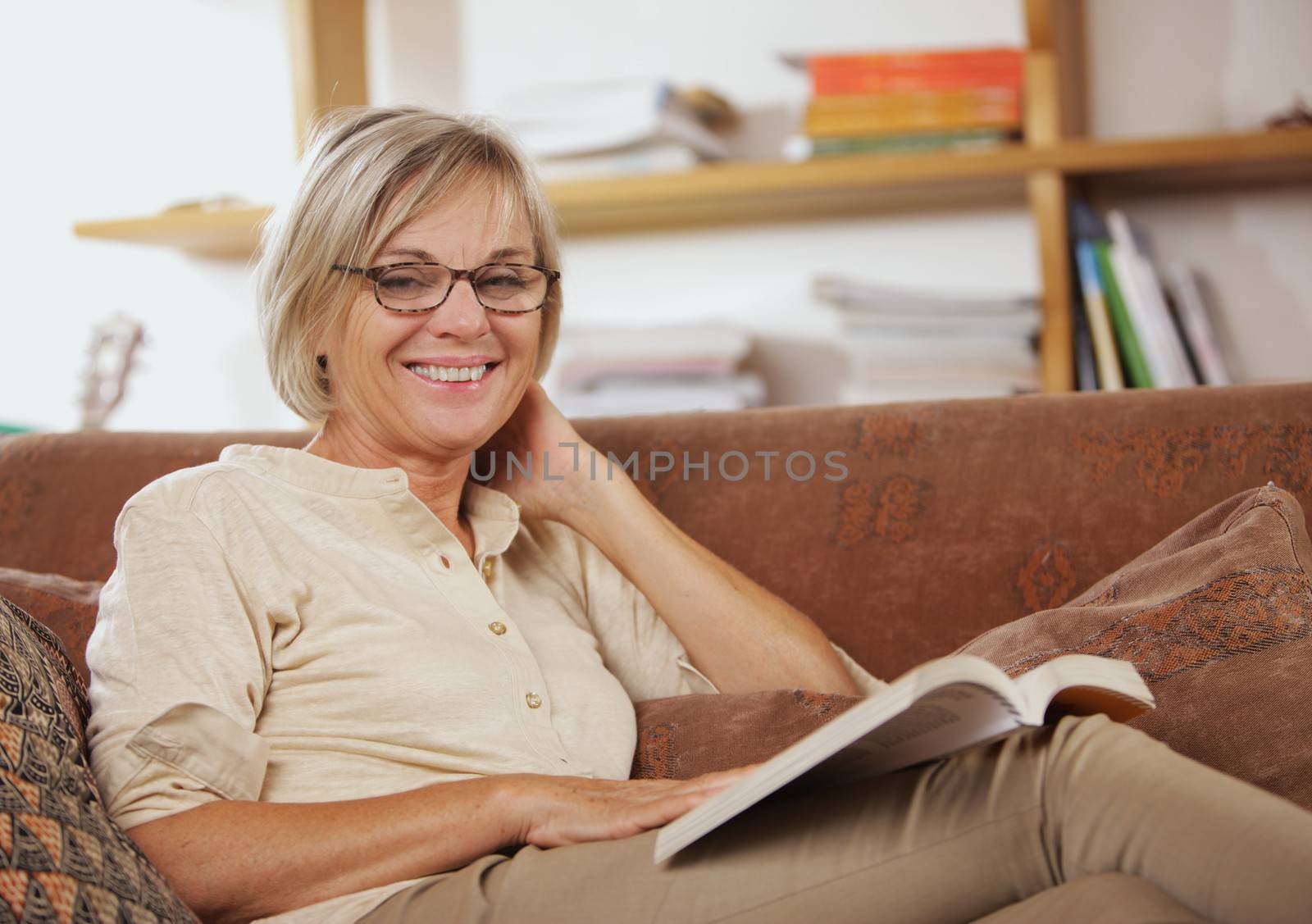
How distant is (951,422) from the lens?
5.01 feet

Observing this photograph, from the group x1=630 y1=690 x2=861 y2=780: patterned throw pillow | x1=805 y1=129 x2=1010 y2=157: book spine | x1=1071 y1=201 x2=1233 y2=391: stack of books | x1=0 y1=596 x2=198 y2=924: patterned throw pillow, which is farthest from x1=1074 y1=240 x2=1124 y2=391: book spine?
x1=0 y1=596 x2=198 y2=924: patterned throw pillow

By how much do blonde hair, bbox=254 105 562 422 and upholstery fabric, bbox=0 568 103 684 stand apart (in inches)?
11.0

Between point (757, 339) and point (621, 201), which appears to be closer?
point (621, 201)

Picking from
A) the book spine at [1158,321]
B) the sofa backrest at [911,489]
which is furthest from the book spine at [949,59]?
the sofa backrest at [911,489]

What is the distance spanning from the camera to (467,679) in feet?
3.89

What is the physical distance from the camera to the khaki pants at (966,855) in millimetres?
807

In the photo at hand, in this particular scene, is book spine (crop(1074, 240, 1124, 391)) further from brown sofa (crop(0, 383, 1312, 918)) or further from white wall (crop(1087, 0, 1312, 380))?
brown sofa (crop(0, 383, 1312, 918))

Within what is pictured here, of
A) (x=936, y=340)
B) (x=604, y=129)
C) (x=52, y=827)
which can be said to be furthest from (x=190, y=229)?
(x=52, y=827)

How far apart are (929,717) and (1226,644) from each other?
1.35 ft

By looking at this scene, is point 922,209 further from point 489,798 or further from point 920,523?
point 489,798

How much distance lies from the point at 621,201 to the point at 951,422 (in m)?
0.91

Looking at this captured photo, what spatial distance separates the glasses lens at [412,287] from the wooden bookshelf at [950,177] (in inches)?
33.1

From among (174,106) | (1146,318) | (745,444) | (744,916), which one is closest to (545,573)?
(745,444)

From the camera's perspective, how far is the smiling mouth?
1.33 meters
